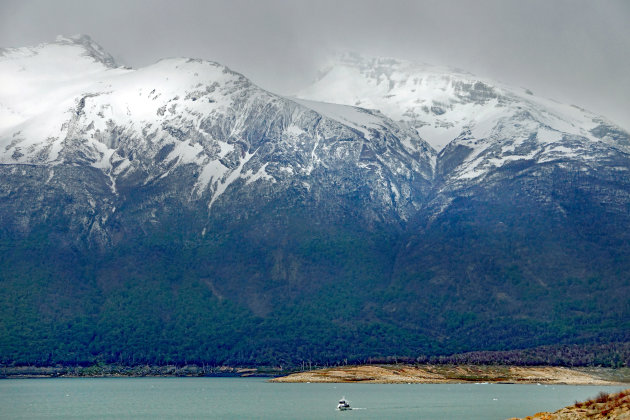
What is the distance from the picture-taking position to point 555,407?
15912 cm

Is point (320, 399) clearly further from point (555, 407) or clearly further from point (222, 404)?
point (555, 407)

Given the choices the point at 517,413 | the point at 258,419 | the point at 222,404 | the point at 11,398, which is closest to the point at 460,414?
the point at 517,413

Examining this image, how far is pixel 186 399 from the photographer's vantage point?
634ft

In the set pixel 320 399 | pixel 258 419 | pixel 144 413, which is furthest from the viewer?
pixel 320 399

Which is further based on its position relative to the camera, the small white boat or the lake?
the small white boat

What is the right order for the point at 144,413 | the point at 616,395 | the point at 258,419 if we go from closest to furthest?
the point at 616,395 → the point at 258,419 → the point at 144,413

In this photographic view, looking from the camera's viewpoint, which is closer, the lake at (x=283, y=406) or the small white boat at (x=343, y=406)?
the lake at (x=283, y=406)

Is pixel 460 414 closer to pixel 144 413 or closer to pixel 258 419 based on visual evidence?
pixel 258 419

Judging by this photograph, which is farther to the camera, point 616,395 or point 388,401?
point 388,401

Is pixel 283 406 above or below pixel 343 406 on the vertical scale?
above

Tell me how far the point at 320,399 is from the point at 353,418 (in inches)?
1706

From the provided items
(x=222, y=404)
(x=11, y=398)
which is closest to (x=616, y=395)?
(x=222, y=404)

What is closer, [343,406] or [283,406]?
[343,406]

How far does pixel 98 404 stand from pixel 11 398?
23.5m
